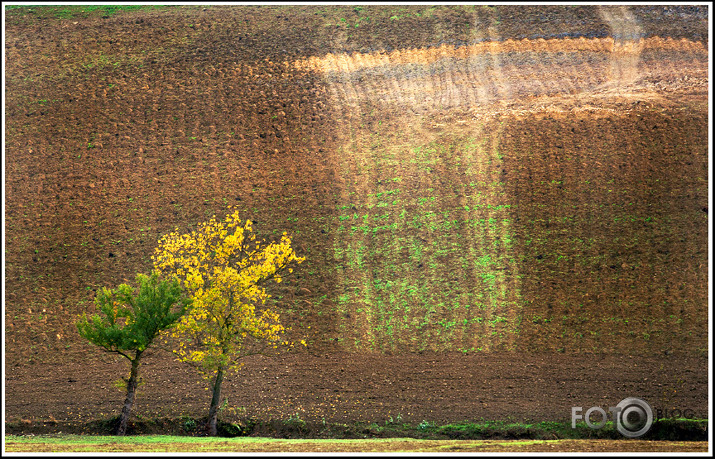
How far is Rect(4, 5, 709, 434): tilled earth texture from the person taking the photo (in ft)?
70.6

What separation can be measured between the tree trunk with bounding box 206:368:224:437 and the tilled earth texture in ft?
3.32

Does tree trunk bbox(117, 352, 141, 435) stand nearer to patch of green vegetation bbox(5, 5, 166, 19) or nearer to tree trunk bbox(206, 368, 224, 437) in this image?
tree trunk bbox(206, 368, 224, 437)

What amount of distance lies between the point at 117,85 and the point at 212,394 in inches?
705

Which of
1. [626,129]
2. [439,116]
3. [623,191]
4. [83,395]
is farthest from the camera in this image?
[439,116]

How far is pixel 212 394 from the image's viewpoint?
21203 millimetres

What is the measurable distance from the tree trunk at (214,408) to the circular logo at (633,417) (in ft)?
39.0

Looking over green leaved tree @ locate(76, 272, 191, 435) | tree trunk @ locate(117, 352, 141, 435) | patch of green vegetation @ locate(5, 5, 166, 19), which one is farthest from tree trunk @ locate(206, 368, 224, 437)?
patch of green vegetation @ locate(5, 5, 166, 19)

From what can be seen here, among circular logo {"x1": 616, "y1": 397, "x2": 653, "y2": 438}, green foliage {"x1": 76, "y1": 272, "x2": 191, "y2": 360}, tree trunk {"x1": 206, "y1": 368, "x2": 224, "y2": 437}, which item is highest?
green foliage {"x1": 76, "y1": 272, "x2": 191, "y2": 360}

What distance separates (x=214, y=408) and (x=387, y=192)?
11.7m

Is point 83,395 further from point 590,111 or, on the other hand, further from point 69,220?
point 590,111

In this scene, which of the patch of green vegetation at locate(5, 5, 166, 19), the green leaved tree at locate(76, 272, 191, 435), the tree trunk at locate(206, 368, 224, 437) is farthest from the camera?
the patch of green vegetation at locate(5, 5, 166, 19)

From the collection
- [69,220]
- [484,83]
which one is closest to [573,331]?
[484,83]

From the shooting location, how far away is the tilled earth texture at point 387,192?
21.5 m

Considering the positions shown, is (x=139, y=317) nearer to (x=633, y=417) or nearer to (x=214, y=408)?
(x=214, y=408)
